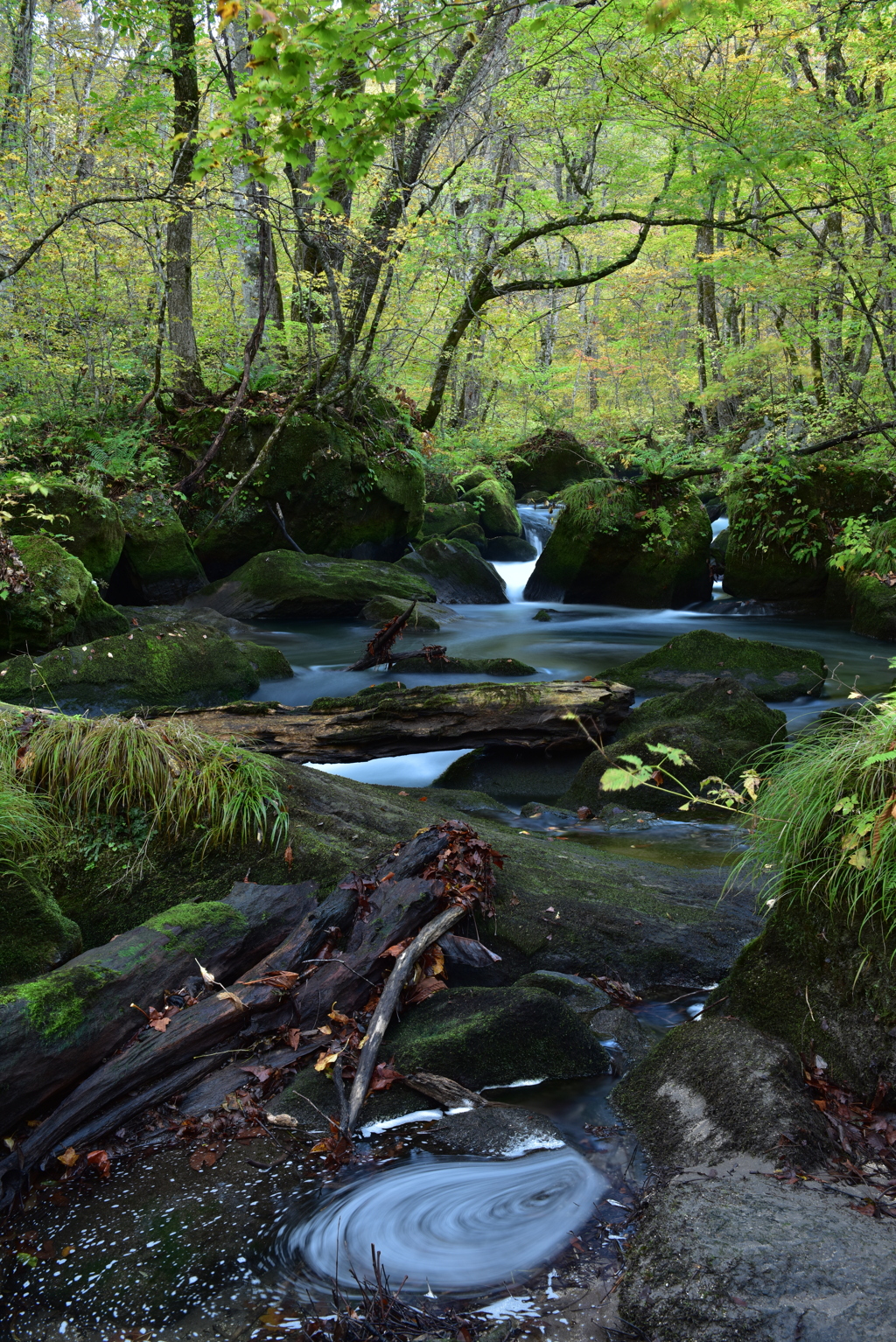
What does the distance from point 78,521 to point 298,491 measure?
445cm

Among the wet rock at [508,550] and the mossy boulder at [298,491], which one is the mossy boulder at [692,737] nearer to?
the mossy boulder at [298,491]

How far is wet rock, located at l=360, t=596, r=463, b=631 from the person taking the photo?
12.4 meters

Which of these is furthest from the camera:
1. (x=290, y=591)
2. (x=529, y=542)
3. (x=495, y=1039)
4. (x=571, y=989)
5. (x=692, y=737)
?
(x=529, y=542)

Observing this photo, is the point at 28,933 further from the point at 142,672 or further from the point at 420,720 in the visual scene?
the point at 142,672

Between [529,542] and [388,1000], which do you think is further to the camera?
[529,542]

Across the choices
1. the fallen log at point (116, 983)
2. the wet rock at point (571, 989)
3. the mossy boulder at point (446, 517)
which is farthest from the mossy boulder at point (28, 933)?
the mossy boulder at point (446, 517)

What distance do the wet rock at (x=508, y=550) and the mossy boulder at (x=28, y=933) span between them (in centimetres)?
1659

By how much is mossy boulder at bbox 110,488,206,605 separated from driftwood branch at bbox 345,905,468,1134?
992cm

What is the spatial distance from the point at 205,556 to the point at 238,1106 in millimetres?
12186

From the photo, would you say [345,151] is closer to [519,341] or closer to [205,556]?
[205,556]

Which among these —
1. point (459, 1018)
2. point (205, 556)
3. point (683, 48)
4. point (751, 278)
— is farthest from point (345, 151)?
point (683, 48)

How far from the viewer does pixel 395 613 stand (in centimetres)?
1247

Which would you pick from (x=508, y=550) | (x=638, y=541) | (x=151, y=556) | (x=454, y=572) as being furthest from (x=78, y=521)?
(x=508, y=550)

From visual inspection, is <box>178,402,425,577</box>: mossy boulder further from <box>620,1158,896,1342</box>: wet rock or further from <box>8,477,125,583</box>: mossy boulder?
<box>620,1158,896,1342</box>: wet rock
